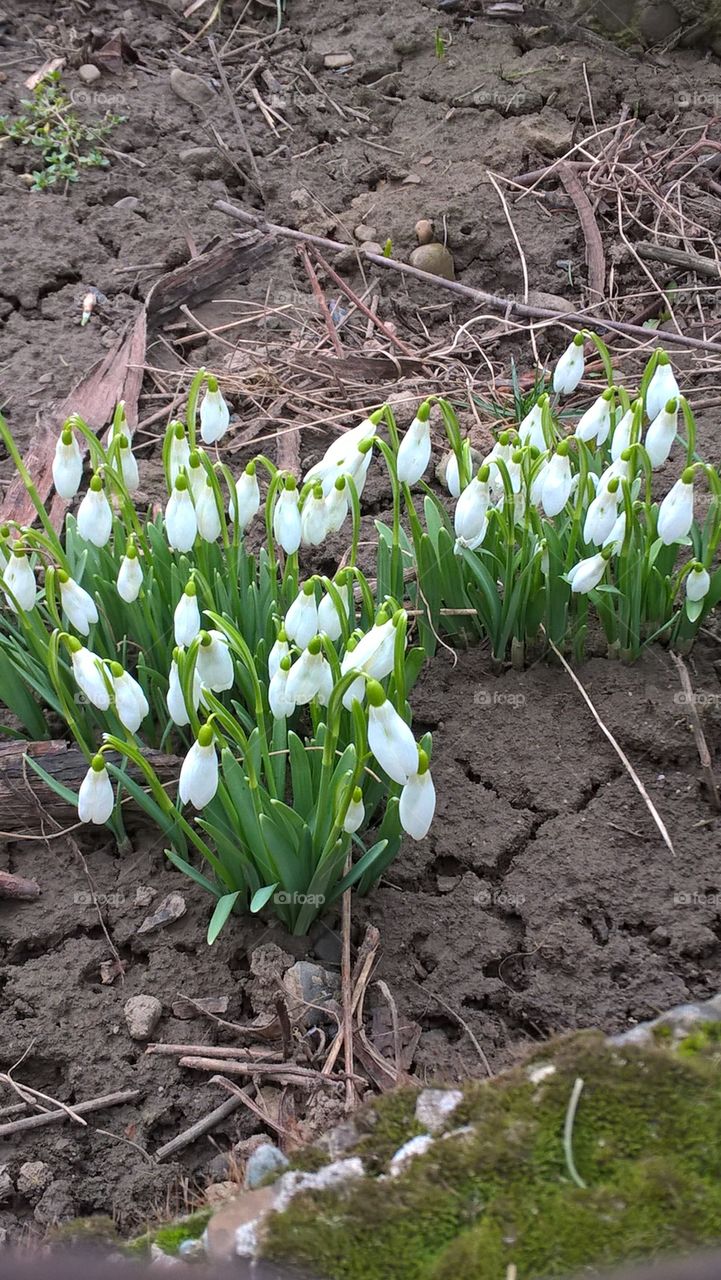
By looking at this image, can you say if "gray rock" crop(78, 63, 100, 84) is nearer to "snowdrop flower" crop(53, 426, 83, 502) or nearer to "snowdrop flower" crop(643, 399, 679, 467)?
"snowdrop flower" crop(53, 426, 83, 502)

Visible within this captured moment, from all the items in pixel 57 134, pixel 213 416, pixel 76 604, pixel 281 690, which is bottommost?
pixel 281 690

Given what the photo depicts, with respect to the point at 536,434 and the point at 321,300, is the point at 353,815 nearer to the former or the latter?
the point at 536,434

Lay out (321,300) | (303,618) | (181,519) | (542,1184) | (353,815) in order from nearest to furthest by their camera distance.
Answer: (542,1184), (353,815), (303,618), (181,519), (321,300)

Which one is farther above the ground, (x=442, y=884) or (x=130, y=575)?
(x=130, y=575)

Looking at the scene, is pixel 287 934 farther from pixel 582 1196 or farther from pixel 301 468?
pixel 301 468

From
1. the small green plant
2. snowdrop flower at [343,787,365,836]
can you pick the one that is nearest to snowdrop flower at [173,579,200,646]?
snowdrop flower at [343,787,365,836]

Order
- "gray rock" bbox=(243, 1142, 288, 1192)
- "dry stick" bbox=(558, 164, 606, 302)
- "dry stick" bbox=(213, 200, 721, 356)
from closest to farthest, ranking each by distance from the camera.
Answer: "gray rock" bbox=(243, 1142, 288, 1192) → "dry stick" bbox=(213, 200, 721, 356) → "dry stick" bbox=(558, 164, 606, 302)

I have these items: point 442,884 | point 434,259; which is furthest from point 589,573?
point 434,259
